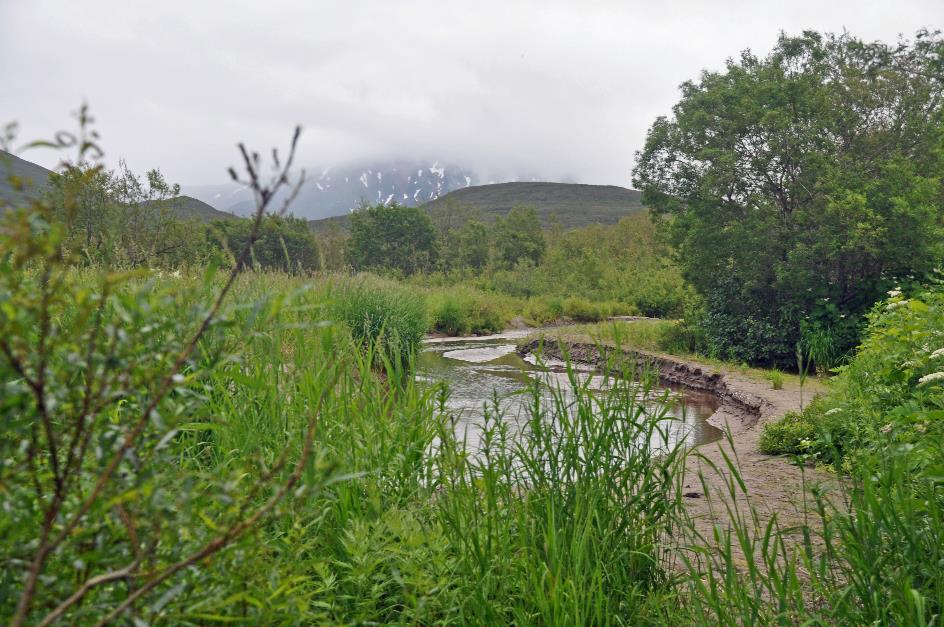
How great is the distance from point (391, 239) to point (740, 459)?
141 feet

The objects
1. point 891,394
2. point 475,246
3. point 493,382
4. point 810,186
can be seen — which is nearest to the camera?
point 891,394

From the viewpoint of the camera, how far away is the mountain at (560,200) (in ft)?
285

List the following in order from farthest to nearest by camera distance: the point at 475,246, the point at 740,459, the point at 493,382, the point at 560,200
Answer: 1. the point at 560,200
2. the point at 475,246
3. the point at 493,382
4. the point at 740,459

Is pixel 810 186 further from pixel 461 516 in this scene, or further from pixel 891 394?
pixel 461 516

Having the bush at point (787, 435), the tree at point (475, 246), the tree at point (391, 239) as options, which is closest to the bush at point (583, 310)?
the bush at point (787, 435)

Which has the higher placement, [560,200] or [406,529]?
[560,200]

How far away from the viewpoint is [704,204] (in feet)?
39.9

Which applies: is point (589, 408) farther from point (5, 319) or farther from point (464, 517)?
point (5, 319)

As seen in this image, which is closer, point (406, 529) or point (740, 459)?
point (406, 529)

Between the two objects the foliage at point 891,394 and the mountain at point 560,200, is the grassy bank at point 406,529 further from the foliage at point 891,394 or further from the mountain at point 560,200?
the mountain at point 560,200

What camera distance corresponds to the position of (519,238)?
144 feet

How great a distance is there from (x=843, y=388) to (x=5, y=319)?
6435 millimetres

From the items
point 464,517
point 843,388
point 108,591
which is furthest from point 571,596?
point 843,388

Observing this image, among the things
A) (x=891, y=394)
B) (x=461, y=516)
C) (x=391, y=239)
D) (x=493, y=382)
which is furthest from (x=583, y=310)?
(x=391, y=239)
